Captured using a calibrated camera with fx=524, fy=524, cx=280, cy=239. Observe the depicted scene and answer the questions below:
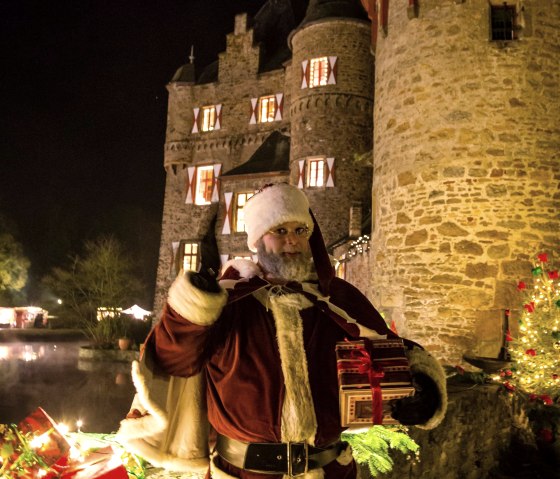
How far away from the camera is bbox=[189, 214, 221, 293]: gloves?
175cm

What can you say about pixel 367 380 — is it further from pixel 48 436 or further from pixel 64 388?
pixel 64 388

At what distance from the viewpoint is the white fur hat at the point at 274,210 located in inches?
89.7

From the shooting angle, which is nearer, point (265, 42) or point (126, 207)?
point (265, 42)

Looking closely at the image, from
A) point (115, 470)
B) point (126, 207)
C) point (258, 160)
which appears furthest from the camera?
point (126, 207)

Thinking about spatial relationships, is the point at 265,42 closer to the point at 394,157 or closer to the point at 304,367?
the point at 394,157

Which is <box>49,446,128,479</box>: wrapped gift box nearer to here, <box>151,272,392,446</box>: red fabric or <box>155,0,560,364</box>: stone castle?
<box>151,272,392,446</box>: red fabric

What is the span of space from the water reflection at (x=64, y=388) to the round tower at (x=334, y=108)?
953 centimetres

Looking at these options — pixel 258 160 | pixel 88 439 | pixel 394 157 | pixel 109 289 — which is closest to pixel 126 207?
pixel 109 289

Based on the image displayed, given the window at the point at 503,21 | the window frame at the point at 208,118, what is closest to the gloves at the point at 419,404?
the window at the point at 503,21

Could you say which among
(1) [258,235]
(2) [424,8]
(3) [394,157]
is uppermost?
(2) [424,8]

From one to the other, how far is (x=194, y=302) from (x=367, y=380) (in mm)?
746

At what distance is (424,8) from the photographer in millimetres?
8789

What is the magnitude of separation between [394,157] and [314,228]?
277 inches

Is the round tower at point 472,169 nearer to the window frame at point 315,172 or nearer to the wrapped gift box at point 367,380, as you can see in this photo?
the wrapped gift box at point 367,380
